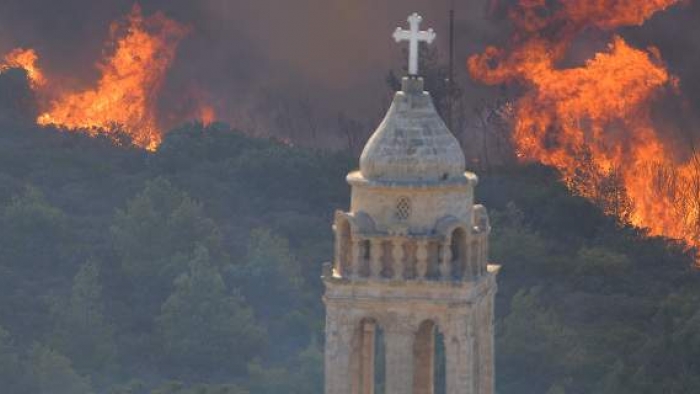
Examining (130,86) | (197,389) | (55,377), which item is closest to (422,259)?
(197,389)

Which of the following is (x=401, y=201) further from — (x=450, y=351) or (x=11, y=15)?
(x=11, y=15)

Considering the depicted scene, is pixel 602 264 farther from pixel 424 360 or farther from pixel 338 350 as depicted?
pixel 338 350

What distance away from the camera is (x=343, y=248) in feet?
213

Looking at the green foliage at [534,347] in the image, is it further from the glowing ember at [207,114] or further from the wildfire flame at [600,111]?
the glowing ember at [207,114]

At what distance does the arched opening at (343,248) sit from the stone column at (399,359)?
1680 millimetres

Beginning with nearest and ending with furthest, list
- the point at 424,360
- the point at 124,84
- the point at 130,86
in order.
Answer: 1. the point at 424,360
2. the point at 130,86
3. the point at 124,84

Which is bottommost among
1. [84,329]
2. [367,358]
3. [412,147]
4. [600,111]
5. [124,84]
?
[84,329]

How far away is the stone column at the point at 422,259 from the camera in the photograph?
64125 millimetres

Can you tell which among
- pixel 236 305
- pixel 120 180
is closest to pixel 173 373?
pixel 236 305

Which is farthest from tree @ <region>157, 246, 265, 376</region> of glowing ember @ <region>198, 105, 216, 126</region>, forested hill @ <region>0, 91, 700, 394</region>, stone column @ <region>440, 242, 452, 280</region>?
stone column @ <region>440, 242, 452, 280</region>

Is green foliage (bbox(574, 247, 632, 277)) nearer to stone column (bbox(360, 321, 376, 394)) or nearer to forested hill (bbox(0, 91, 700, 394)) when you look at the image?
forested hill (bbox(0, 91, 700, 394))

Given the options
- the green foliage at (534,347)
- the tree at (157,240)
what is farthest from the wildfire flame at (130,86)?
the green foliage at (534,347)

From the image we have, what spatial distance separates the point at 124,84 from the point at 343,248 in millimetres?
130198

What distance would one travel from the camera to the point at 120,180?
17500 centimetres
